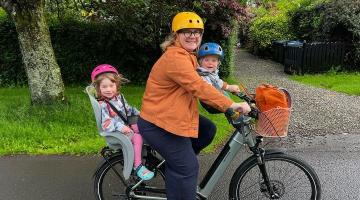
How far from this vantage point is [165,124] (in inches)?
136

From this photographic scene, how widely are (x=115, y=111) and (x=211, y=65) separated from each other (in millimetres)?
926

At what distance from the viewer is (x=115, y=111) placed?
160 inches

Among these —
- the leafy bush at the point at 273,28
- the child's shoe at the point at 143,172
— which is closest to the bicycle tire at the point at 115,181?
the child's shoe at the point at 143,172

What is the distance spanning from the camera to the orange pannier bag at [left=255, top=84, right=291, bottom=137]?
3391mm

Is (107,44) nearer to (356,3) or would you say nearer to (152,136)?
(356,3)

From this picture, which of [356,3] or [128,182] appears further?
[356,3]

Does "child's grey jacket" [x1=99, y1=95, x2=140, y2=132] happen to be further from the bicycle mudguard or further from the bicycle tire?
the bicycle tire

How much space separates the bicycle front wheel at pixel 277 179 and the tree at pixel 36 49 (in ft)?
16.5

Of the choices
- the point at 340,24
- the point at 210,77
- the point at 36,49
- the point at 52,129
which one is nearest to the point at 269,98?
the point at 210,77

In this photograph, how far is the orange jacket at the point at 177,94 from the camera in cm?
325

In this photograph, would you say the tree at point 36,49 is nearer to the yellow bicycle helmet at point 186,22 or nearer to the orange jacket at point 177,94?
the orange jacket at point 177,94

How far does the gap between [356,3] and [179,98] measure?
12042 mm

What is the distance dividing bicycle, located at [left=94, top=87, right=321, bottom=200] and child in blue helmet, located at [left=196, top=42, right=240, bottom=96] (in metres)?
0.29

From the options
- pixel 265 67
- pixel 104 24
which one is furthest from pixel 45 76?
pixel 265 67
